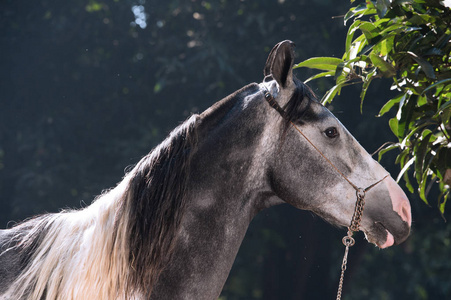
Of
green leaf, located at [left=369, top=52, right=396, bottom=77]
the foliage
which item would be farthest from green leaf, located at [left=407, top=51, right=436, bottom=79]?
green leaf, located at [left=369, top=52, right=396, bottom=77]

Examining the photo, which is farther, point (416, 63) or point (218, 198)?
point (416, 63)

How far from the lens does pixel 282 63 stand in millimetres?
2074

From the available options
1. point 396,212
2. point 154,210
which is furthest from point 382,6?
point 154,210

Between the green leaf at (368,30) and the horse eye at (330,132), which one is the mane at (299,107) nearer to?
the horse eye at (330,132)

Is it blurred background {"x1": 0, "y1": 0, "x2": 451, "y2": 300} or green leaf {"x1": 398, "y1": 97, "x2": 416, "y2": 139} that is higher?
green leaf {"x1": 398, "y1": 97, "x2": 416, "y2": 139}

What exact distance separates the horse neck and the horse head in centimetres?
8


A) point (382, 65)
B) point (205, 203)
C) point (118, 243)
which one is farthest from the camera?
point (382, 65)

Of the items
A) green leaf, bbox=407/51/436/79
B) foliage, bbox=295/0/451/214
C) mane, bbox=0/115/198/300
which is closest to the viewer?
mane, bbox=0/115/198/300

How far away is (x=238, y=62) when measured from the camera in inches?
319

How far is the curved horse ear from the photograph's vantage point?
2.05 meters

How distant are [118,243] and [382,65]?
1262mm

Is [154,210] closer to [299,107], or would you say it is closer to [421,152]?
[299,107]

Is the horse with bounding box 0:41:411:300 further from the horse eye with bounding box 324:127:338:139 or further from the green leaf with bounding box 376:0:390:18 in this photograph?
the green leaf with bounding box 376:0:390:18

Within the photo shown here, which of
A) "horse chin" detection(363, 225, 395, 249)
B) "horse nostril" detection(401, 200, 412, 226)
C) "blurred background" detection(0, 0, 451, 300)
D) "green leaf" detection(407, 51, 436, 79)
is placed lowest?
"blurred background" detection(0, 0, 451, 300)
